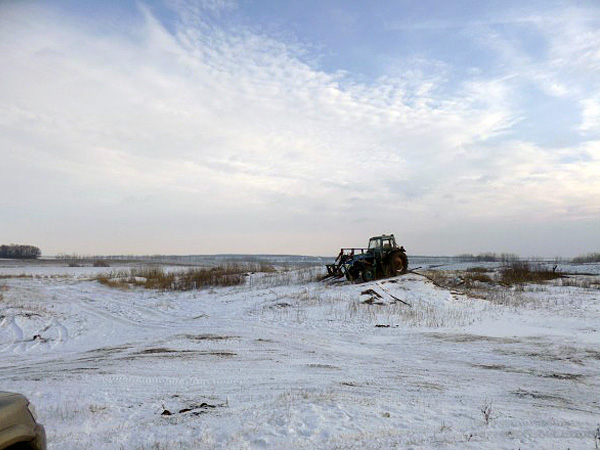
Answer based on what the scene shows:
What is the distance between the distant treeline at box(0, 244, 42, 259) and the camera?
116575 mm

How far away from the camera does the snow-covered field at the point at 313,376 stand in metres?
5.27

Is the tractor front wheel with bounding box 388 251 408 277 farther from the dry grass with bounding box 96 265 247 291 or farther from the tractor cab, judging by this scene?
the dry grass with bounding box 96 265 247 291

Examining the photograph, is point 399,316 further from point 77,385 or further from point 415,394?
point 77,385

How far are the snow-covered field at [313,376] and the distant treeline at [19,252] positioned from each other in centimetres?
11680

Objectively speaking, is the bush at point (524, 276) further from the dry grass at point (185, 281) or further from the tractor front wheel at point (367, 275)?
the dry grass at point (185, 281)

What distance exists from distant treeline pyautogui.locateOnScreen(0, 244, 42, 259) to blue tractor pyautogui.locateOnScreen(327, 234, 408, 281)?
117143mm

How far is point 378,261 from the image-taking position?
26094mm

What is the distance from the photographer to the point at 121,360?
31.7ft

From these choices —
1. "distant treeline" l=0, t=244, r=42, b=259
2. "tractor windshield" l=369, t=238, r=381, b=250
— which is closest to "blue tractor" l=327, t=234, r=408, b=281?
"tractor windshield" l=369, t=238, r=381, b=250

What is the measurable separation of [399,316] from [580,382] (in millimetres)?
8299

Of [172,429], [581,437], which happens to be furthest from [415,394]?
[172,429]

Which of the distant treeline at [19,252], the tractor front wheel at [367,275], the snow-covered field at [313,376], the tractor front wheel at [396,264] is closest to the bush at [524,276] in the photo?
the tractor front wheel at [396,264]

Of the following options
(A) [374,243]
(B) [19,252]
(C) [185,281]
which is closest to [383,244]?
(A) [374,243]

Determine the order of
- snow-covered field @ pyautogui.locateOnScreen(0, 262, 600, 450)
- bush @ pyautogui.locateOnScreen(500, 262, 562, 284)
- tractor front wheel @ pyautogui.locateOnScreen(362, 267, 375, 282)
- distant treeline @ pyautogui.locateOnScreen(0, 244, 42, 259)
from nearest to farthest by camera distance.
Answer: snow-covered field @ pyautogui.locateOnScreen(0, 262, 600, 450) < tractor front wheel @ pyautogui.locateOnScreen(362, 267, 375, 282) < bush @ pyautogui.locateOnScreen(500, 262, 562, 284) < distant treeline @ pyautogui.locateOnScreen(0, 244, 42, 259)
